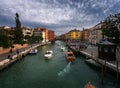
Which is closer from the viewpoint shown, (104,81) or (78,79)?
(104,81)

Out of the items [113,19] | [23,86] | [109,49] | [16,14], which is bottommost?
[23,86]

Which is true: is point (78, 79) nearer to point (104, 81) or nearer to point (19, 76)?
point (104, 81)

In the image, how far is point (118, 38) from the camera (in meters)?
51.7

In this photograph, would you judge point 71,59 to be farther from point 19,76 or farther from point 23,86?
point 23,86

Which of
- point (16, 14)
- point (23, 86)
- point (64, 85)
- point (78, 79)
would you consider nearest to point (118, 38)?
point (78, 79)

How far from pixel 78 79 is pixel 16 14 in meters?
70.9

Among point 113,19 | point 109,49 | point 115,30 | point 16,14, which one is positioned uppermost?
point 16,14

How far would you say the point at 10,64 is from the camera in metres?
36.8

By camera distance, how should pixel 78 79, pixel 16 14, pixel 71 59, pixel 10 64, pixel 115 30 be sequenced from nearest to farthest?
pixel 78 79
pixel 10 64
pixel 71 59
pixel 115 30
pixel 16 14

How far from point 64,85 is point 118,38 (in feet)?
112

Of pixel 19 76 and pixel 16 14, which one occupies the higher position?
pixel 16 14

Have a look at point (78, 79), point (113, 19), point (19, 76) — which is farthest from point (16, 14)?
point (78, 79)

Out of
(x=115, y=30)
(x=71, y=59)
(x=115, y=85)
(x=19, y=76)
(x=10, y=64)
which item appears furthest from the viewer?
(x=115, y=30)

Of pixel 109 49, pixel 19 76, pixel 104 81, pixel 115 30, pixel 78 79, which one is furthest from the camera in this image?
pixel 115 30
